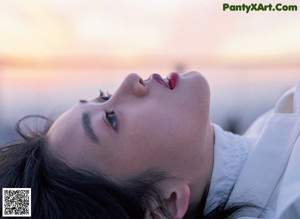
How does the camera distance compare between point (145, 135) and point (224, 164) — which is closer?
point (145, 135)

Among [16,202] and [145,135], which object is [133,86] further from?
[16,202]

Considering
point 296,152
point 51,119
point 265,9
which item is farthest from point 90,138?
point 265,9

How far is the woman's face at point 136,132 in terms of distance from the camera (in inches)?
37.1

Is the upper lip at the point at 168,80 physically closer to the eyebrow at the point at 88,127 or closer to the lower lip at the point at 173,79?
the lower lip at the point at 173,79

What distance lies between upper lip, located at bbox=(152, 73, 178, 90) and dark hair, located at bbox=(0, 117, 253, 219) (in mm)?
195

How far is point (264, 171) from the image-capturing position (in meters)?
A: 1.00

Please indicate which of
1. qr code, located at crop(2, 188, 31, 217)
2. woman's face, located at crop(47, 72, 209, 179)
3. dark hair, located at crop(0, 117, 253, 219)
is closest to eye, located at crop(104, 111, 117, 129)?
woman's face, located at crop(47, 72, 209, 179)

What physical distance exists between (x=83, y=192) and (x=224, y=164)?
33 centimetres

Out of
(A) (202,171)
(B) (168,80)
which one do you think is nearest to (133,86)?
(B) (168,80)

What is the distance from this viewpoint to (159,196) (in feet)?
3.12

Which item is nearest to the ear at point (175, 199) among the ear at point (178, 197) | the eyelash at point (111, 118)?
the ear at point (178, 197)

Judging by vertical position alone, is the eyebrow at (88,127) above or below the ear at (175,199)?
above

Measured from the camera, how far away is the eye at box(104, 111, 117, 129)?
96 centimetres

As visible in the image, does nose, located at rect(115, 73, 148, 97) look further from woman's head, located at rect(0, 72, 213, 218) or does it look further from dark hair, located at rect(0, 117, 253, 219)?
dark hair, located at rect(0, 117, 253, 219)
